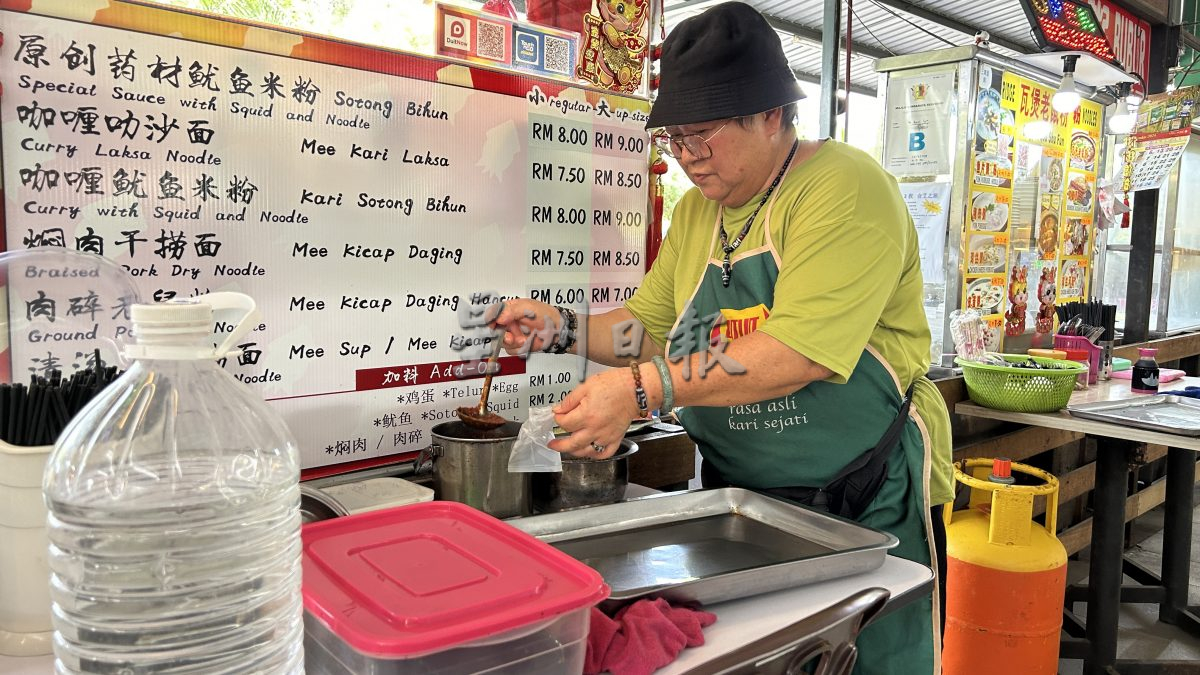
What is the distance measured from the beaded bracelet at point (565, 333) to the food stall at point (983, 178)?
240cm

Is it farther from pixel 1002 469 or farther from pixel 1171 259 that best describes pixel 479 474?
pixel 1171 259

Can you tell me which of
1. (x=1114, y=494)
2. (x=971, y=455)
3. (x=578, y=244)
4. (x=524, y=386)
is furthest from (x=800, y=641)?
(x=971, y=455)

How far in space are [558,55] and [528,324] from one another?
70 cm

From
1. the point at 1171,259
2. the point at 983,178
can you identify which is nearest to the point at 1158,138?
the point at 983,178

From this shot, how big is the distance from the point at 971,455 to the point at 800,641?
10.5ft

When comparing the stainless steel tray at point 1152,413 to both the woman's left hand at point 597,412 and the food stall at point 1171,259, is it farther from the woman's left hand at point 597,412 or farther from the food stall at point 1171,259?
the woman's left hand at point 597,412

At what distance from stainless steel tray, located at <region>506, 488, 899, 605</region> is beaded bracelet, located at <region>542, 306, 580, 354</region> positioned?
0.48 meters

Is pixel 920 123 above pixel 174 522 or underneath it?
above

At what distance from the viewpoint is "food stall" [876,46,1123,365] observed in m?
3.67

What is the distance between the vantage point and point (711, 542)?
1582 mm

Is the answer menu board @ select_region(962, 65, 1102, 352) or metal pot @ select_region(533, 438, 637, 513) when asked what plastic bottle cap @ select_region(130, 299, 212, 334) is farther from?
menu board @ select_region(962, 65, 1102, 352)

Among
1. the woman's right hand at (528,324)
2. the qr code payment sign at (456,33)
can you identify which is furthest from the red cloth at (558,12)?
the woman's right hand at (528,324)

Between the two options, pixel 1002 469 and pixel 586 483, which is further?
pixel 1002 469

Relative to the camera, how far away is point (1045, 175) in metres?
4.17
